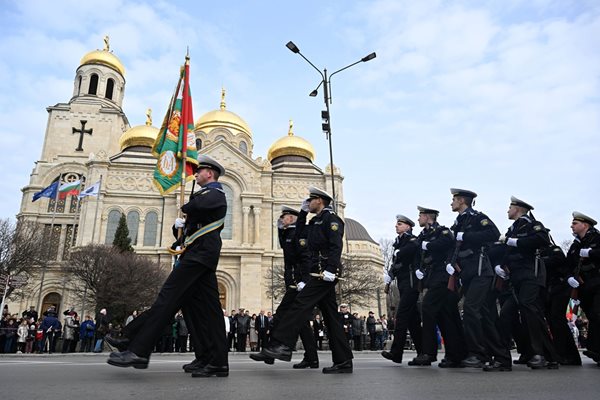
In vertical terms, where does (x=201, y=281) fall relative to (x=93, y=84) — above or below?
below

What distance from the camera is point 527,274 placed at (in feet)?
21.1

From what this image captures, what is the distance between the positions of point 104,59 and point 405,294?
52.8 metres

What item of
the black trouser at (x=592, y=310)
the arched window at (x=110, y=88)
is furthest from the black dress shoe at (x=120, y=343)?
the arched window at (x=110, y=88)

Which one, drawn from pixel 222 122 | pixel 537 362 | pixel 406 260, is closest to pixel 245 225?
pixel 222 122

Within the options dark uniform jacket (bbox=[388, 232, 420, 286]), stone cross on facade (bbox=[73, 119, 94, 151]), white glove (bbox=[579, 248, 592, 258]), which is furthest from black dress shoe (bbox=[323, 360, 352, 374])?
stone cross on facade (bbox=[73, 119, 94, 151])

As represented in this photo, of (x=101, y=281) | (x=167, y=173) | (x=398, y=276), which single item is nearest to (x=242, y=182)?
(x=101, y=281)

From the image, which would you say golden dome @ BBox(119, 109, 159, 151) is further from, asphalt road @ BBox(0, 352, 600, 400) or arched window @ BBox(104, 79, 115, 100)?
asphalt road @ BBox(0, 352, 600, 400)

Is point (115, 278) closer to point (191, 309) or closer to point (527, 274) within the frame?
point (191, 309)

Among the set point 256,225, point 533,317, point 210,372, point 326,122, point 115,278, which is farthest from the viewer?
point 256,225

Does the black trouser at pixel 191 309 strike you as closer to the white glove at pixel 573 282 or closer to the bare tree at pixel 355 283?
the white glove at pixel 573 282

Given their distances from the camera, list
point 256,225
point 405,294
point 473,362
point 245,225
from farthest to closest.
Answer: point 256,225
point 245,225
point 405,294
point 473,362

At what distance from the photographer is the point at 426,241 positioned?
7125 millimetres

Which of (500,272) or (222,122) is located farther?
(222,122)

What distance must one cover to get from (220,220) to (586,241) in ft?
17.8
